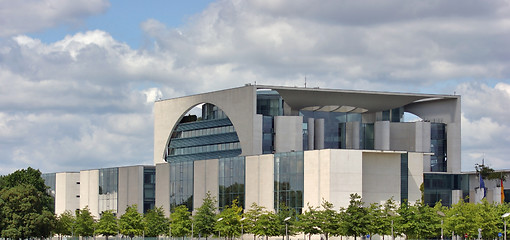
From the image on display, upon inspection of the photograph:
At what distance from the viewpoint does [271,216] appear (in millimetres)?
108375

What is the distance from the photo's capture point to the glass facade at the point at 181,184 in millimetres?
131750

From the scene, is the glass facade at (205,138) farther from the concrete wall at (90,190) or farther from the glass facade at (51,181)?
the glass facade at (51,181)

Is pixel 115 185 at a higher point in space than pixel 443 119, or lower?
lower

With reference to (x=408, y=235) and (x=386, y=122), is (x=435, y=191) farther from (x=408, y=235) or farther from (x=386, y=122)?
(x=408, y=235)

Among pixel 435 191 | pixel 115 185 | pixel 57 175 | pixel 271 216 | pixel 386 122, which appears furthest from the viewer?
pixel 57 175

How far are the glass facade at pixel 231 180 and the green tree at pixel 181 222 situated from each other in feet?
16.5

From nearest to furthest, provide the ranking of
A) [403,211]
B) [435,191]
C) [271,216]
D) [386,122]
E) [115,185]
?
[403,211], [271,216], [435,191], [386,122], [115,185]

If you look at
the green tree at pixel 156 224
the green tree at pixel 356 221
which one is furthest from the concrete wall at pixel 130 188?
the green tree at pixel 356 221

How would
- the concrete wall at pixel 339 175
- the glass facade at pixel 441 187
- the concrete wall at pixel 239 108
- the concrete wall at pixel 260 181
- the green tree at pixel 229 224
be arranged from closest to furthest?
1. the concrete wall at pixel 339 175
2. the green tree at pixel 229 224
3. the concrete wall at pixel 260 181
4. the glass facade at pixel 441 187
5. the concrete wall at pixel 239 108

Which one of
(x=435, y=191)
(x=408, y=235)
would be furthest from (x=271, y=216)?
(x=435, y=191)

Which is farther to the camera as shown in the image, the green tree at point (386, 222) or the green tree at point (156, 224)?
the green tree at point (156, 224)

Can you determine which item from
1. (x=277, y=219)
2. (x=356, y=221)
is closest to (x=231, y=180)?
(x=277, y=219)

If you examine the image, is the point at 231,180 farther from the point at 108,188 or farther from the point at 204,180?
the point at 108,188

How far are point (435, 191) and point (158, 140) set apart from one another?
155 ft
